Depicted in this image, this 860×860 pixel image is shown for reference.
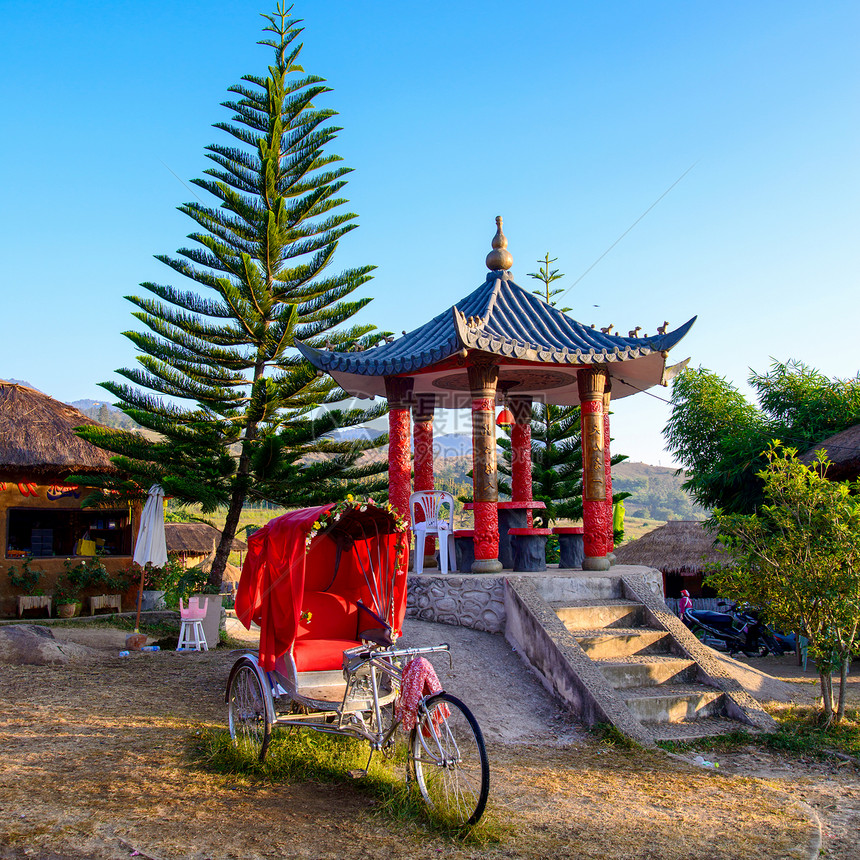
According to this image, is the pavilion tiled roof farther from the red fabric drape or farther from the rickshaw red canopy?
the red fabric drape

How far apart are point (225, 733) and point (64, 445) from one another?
9.33 m

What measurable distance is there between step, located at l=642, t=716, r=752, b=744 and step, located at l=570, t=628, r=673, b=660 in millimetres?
752

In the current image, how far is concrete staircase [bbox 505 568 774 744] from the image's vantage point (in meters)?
4.93

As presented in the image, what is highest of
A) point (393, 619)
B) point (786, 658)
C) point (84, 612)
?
point (393, 619)

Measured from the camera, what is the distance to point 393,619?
4.38 meters

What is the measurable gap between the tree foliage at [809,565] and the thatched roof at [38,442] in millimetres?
10187

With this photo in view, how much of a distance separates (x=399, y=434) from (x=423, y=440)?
866mm

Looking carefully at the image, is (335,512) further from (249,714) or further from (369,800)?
(369,800)

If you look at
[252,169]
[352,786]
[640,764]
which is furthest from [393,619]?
[252,169]

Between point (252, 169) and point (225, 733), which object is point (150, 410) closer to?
point (252, 169)

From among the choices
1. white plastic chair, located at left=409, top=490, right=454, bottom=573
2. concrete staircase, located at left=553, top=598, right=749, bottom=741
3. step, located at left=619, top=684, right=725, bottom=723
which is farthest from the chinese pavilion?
step, located at left=619, top=684, right=725, bottom=723

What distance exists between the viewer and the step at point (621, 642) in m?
5.63

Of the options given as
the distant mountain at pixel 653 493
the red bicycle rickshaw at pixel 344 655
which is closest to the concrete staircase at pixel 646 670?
the red bicycle rickshaw at pixel 344 655

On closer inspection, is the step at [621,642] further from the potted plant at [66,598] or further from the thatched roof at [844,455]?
the potted plant at [66,598]
